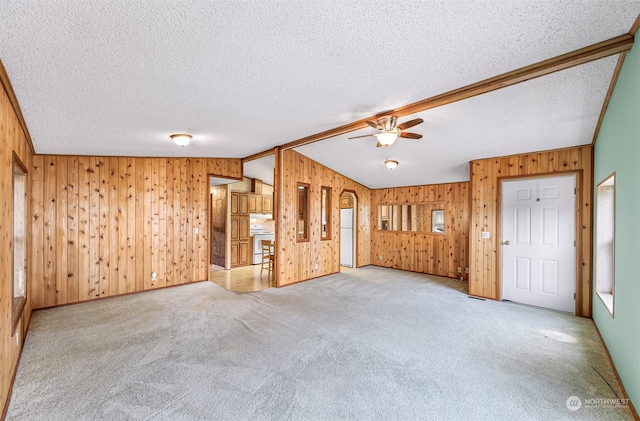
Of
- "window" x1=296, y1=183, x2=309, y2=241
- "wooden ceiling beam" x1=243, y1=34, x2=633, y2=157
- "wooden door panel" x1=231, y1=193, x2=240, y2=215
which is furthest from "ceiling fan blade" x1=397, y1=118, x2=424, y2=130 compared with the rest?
"wooden door panel" x1=231, y1=193, x2=240, y2=215

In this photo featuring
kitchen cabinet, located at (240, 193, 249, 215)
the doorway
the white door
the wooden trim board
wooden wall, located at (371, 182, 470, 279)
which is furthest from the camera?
kitchen cabinet, located at (240, 193, 249, 215)

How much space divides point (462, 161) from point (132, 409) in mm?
5524

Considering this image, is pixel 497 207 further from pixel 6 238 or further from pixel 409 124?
pixel 6 238

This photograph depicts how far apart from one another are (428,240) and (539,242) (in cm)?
267

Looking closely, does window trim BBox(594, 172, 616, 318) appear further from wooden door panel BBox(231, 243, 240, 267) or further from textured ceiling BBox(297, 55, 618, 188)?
wooden door panel BBox(231, 243, 240, 267)

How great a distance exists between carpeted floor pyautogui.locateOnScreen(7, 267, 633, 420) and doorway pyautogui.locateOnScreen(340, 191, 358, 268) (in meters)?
3.23

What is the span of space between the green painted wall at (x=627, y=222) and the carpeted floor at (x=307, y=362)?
0.34m

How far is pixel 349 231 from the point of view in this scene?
7.75 metres

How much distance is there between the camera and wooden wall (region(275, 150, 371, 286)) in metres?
5.51

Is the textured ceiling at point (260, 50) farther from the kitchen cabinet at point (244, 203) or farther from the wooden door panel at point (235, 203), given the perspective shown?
the kitchen cabinet at point (244, 203)

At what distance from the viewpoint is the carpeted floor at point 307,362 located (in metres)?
2.05

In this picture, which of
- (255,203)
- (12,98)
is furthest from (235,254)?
(12,98)

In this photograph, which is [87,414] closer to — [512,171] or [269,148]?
[269,148]

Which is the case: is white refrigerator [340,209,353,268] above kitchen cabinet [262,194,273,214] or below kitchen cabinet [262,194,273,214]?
below
